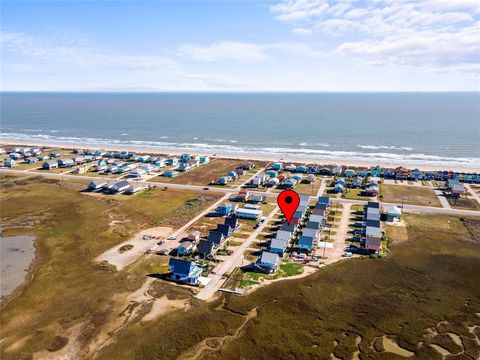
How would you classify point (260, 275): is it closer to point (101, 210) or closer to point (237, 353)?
point (237, 353)

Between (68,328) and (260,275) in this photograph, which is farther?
(260,275)

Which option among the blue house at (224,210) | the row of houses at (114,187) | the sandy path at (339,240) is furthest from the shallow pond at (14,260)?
the sandy path at (339,240)

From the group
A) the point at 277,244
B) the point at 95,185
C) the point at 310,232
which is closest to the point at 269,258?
the point at 277,244

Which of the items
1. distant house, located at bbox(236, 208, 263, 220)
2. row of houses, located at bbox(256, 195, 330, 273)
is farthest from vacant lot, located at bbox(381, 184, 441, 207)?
distant house, located at bbox(236, 208, 263, 220)

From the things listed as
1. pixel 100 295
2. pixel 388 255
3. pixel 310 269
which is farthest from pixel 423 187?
pixel 100 295

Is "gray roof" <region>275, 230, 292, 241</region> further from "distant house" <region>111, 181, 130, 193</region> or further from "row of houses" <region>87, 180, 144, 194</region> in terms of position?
"distant house" <region>111, 181, 130, 193</region>

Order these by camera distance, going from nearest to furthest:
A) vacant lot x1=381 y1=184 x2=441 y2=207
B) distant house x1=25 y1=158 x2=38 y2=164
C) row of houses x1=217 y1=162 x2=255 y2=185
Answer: vacant lot x1=381 y1=184 x2=441 y2=207 → row of houses x1=217 y1=162 x2=255 y2=185 → distant house x1=25 y1=158 x2=38 y2=164

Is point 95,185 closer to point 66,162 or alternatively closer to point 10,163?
point 66,162
